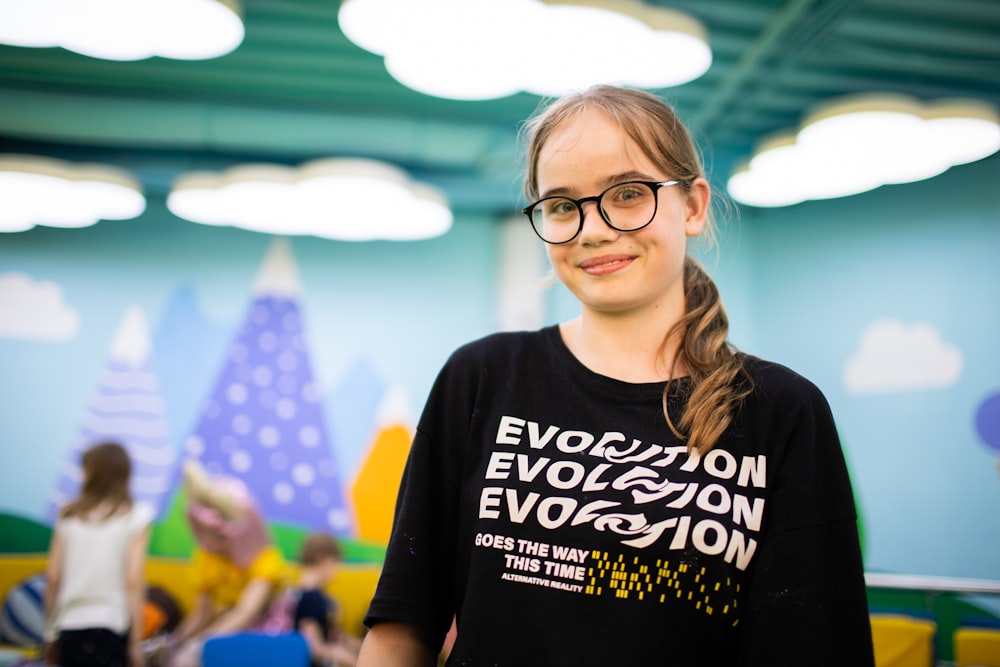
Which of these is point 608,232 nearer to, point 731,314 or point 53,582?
point 53,582

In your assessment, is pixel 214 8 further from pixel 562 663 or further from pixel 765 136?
pixel 765 136

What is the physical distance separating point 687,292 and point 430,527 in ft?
1.69

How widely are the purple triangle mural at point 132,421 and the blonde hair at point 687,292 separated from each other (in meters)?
5.67

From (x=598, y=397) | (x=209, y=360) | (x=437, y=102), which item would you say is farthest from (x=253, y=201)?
(x=598, y=397)

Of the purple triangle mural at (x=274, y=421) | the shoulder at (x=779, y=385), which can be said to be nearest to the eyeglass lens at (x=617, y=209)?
the shoulder at (x=779, y=385)

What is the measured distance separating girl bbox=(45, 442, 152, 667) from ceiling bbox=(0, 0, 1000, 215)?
2.25 m

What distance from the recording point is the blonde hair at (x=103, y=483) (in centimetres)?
346

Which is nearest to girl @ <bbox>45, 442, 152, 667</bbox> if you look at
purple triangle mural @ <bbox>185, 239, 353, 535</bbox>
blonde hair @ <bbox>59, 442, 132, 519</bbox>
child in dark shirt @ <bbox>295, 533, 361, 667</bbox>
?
blonde hair @ <bbox>59, 442, 132, 519</bbox>

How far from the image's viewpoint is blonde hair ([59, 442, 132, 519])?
3.46 m

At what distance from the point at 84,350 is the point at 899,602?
20.3ft

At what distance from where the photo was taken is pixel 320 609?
4922 millimetres

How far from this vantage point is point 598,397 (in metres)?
1.05

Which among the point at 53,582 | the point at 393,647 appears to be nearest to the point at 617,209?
the point at 393,647

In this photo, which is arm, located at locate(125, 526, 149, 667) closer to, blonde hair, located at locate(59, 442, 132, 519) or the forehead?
blonde hair, located at locate(59, 442, 132, 519)
